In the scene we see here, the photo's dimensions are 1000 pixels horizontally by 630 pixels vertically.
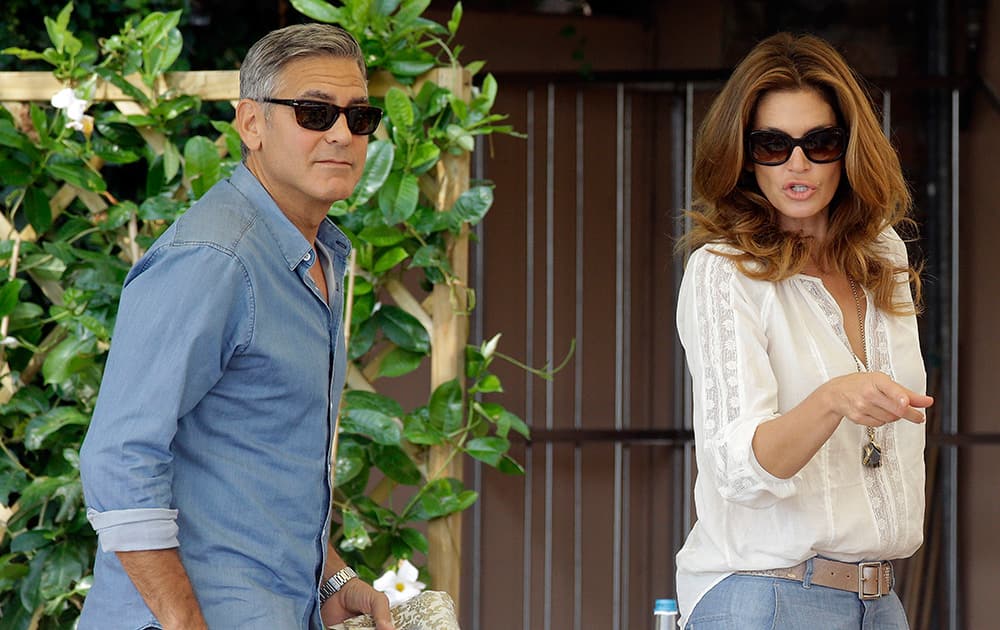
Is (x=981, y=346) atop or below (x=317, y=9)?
below

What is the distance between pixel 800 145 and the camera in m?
1.42

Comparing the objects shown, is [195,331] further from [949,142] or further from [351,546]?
[949,142]

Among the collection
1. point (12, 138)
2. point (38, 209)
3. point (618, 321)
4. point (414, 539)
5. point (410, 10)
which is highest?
point (410, 10)

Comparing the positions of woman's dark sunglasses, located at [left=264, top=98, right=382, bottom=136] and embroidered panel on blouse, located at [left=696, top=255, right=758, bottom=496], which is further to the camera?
woman's dark sunglasses, located at [left=264, top=98, right=382, bottom=136]

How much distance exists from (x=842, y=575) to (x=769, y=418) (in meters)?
0.19

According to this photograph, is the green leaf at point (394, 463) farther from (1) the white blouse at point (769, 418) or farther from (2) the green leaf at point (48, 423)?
(1) the white blouse at point (769, 418)

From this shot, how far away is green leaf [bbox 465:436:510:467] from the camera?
8.32 ft

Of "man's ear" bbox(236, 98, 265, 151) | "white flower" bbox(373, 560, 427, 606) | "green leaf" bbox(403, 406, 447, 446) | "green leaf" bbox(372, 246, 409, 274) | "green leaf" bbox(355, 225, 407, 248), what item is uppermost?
"man's ear" bbox(236, 98, 265, 151)

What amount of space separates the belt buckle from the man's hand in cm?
54

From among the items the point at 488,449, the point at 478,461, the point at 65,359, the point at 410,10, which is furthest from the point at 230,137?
the point at 478,461

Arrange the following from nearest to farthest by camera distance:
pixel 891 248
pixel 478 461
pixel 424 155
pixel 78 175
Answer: pixel 891 248
pixel 424 155
pixel 78 175
pixel 478 461

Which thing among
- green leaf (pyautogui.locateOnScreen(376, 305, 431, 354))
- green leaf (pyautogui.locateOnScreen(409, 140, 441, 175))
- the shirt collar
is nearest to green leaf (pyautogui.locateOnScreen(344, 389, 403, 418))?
green leaf (pyautogui.locateOnScreen(376, 305, 431, 354))

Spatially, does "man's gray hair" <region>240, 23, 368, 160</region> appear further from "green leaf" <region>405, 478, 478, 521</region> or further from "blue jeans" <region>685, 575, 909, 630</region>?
"green leaf" <region>405, 478, 478, 521</region>

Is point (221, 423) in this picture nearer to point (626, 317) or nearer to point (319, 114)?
point (319, 114)
